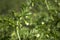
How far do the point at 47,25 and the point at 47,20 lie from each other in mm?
67

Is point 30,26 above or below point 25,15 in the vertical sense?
below

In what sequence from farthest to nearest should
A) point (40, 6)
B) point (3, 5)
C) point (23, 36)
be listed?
point (3, 5) → point (40, 6) → point (23, 36)

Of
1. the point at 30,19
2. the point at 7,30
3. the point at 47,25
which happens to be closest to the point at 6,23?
the point at 7,30

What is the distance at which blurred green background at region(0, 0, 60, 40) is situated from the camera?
1.79 metres

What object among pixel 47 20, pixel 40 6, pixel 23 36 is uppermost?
pixel 40 6

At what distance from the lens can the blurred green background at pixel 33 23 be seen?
5.87 ft

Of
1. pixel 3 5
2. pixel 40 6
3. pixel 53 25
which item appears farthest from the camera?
pixel 3 5

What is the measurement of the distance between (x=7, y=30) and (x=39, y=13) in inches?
17.4

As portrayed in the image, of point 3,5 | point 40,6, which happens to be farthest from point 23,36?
point 3,5

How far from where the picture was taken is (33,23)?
1.99 metres

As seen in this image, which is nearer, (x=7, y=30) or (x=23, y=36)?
(x=23, y=36)

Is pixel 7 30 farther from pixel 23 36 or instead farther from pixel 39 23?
pixel 39 23

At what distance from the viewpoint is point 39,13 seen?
215cm

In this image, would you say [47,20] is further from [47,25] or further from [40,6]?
[40,6]
